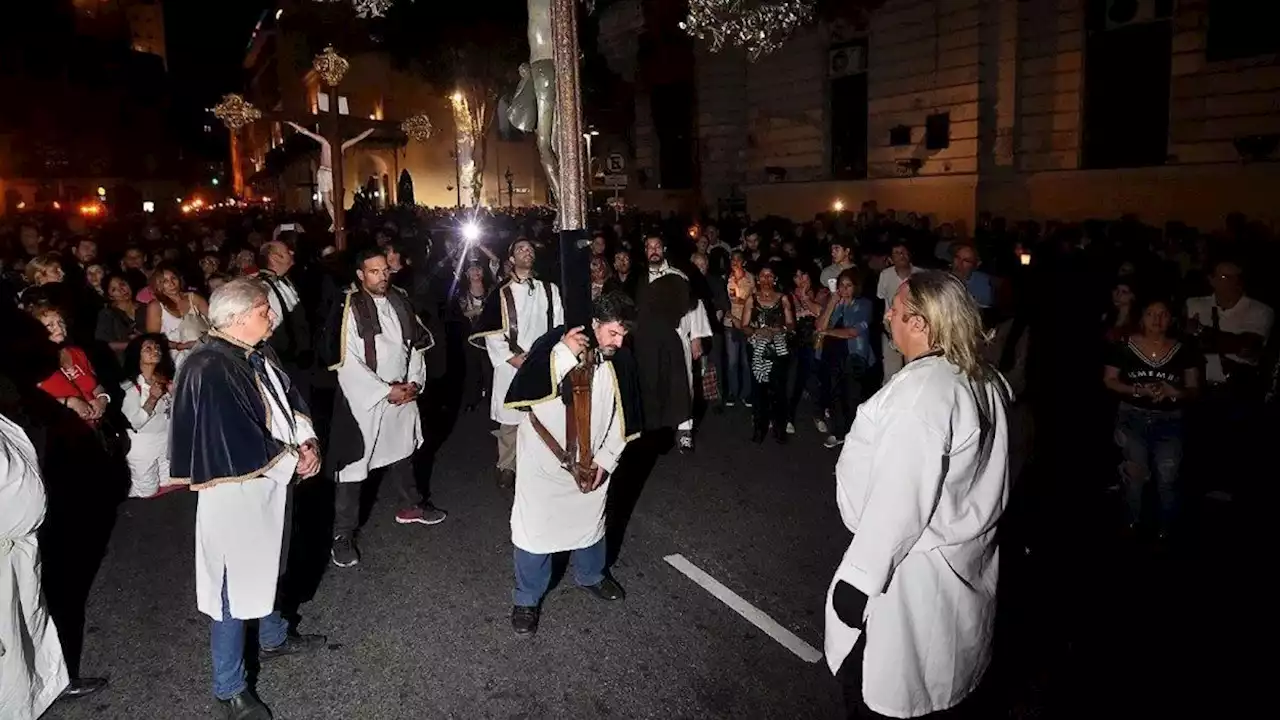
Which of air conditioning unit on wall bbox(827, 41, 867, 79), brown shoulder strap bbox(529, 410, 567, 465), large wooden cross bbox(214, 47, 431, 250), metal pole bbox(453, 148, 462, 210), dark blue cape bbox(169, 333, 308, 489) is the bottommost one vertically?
brown shoulder strap bbox(529, 410, 567, 465)

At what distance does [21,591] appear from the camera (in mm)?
3846

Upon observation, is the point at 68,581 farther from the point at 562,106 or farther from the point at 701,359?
the point at 701,359

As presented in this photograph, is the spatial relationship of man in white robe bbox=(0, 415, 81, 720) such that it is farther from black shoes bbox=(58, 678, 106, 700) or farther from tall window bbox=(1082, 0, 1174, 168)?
tall window bbox=(1082, 0, 1174, 168)

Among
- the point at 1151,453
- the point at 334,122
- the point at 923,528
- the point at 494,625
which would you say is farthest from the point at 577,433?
the point at 334,122

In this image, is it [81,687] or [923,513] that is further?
[81,687]

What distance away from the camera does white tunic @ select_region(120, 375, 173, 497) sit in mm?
7355

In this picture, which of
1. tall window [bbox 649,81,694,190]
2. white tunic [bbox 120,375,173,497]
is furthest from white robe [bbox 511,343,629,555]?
tall window [bbox 649,81,694,190]

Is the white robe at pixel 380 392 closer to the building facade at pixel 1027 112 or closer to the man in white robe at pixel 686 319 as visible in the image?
the man in white robe at pixel 686 319

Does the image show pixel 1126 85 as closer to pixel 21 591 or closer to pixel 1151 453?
pixel 1151 453

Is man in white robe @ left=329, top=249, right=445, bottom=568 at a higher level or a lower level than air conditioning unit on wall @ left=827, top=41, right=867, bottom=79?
lower

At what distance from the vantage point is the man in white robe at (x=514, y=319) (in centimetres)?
732

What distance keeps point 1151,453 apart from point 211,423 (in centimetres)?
563

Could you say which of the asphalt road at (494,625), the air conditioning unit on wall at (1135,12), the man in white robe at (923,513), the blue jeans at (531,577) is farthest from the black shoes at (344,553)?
the air conditioning unit on wall at (1135,12)

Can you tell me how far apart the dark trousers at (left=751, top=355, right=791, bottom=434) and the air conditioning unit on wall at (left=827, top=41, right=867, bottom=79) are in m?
17.2
